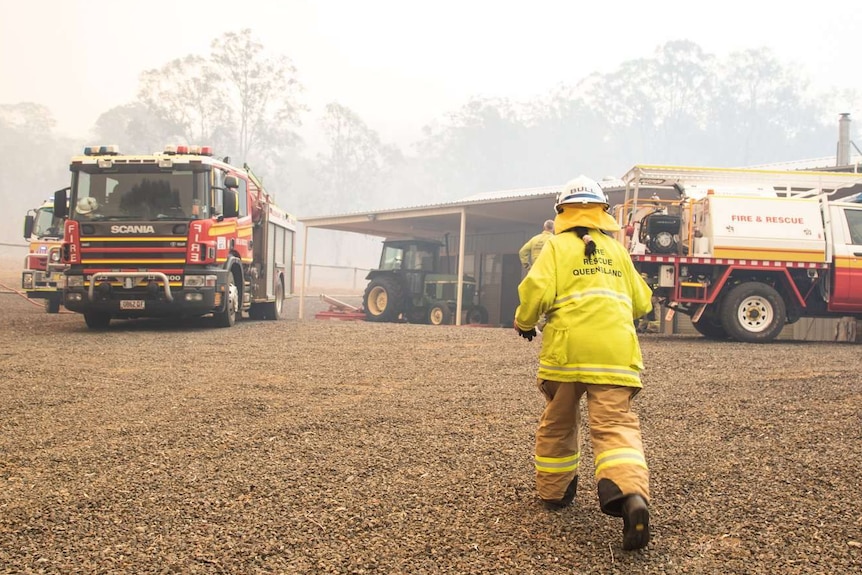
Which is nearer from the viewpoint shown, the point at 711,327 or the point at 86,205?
the point at 86,205

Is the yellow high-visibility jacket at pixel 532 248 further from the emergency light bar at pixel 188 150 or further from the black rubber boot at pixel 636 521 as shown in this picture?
the black rubber boot at pixel 636 521

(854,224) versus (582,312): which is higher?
(854,224)

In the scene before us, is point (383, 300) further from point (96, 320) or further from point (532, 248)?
point (96, 320)

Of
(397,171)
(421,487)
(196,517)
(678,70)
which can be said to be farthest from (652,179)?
(397,171)

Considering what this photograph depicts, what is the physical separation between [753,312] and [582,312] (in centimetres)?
880

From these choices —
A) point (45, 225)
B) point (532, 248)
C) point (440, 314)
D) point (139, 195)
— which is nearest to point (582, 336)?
point (532, 248)

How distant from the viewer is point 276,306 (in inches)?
641

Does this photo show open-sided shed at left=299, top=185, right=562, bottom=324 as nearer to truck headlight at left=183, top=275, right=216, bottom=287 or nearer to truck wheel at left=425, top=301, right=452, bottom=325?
truck wheel at left=425, top=301, right=452, bottom=325

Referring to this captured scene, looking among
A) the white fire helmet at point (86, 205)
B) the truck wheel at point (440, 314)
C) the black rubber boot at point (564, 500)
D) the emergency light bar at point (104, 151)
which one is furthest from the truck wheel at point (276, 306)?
the black rubber boot at point (564, 500)

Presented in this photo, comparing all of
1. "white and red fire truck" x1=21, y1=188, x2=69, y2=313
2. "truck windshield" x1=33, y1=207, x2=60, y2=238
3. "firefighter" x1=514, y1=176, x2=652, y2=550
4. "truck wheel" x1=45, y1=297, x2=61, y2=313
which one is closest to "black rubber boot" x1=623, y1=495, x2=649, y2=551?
"firefighter" x1=514, y1=176, x2=652, y2=550

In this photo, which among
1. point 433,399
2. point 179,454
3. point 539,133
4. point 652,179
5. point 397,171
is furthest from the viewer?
point 397,171

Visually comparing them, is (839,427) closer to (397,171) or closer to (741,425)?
(741,425)

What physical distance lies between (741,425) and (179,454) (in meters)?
3.92

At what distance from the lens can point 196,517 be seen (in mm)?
3398
